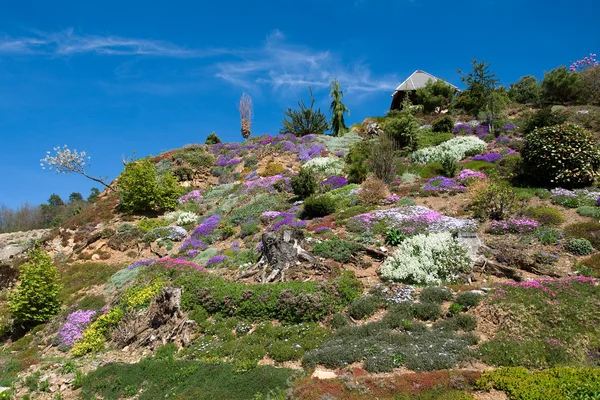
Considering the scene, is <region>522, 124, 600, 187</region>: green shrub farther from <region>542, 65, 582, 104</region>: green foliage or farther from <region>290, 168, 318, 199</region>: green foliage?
<region>542, 65, 582, 104</region>: green foliage

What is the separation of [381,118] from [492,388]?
109 feet

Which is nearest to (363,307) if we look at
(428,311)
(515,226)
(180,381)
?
(428,311)

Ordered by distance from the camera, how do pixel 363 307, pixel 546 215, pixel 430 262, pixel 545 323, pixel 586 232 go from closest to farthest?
pixel 545 323
pixel 363 307
pixel 430 262
pixel 586 232
pixel 546 215

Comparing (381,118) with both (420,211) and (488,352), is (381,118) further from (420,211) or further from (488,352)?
(488,352)

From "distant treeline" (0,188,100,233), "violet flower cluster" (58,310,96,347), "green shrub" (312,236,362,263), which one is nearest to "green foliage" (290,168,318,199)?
"green shrub" (312,236,362,263)

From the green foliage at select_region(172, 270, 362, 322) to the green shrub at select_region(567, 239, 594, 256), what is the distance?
6.86 m

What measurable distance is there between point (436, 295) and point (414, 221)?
16.9ft

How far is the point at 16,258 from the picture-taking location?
22.6m

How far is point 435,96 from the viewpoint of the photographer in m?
37.5

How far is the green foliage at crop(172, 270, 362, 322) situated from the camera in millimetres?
9484

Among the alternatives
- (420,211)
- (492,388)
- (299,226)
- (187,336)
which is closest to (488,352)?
(492,388)

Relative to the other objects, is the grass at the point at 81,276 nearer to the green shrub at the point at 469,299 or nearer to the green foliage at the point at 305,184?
the green foliage at the point at 305,184

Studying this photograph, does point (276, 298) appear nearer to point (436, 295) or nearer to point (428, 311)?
point (428, 311)

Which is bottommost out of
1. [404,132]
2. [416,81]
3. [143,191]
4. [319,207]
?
[319,207]
